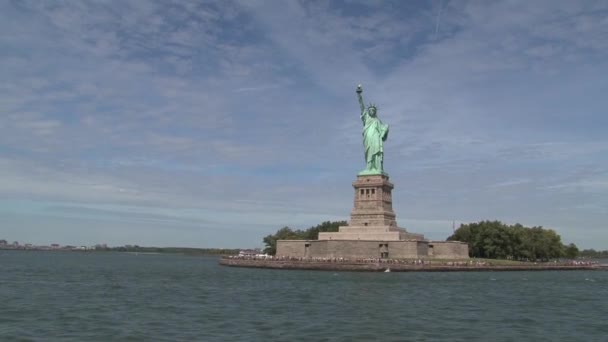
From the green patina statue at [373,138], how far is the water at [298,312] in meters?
30.6

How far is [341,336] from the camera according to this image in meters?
21.3

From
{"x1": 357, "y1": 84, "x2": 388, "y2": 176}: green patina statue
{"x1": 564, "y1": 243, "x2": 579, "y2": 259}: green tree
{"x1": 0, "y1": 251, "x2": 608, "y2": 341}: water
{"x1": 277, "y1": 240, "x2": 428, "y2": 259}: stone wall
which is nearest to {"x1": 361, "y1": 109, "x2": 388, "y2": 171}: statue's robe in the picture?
{"x1": 357, "y1": 84, "x2": 388, "y2": 176}: green patina statue

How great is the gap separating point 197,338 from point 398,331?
696 centimetres

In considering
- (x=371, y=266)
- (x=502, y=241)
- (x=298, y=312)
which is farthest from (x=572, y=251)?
(x=298, y=312)

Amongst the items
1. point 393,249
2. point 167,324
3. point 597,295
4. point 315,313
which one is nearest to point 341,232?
point 393,249

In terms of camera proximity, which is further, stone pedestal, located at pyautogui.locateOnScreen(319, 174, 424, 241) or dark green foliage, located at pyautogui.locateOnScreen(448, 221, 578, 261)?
dark green foliage, located at pyautogui.locateOnScreen(448, 221, 578, 261)

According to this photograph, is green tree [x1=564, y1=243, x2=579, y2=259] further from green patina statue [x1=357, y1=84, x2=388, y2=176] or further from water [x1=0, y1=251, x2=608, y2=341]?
water [x1=0, y1=251, x2=608, y2=341]

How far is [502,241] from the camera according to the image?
266 feet

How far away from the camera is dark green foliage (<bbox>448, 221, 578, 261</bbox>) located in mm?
81188

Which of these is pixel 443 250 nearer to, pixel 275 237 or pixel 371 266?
pixel 371 266

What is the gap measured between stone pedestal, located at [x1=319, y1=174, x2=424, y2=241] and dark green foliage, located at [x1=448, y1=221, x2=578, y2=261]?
44.3 feet

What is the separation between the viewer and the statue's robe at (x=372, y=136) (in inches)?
2862

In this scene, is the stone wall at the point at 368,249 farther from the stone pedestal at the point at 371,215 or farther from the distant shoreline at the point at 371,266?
the distant shoreline at the point at 371,266

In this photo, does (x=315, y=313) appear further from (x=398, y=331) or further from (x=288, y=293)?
(x=288, y=293)
